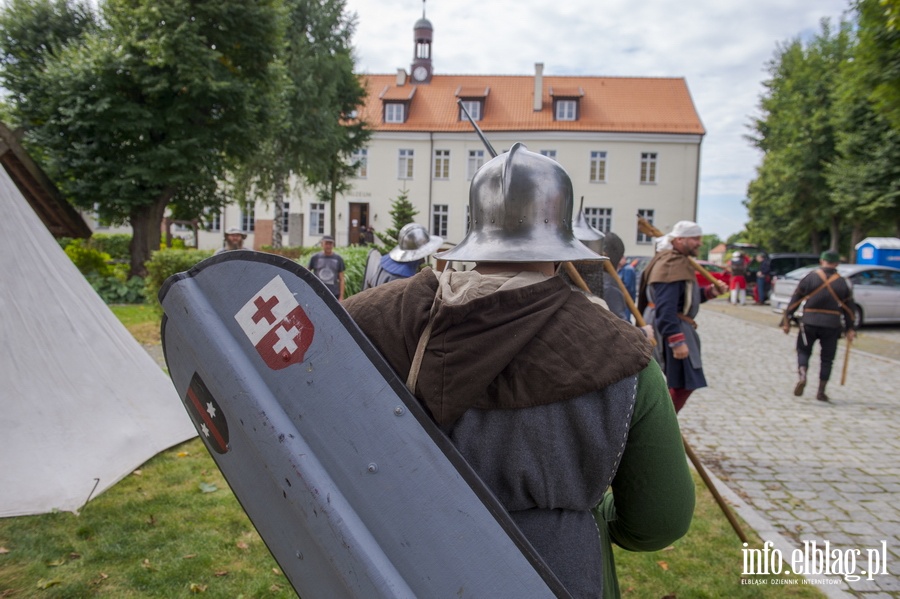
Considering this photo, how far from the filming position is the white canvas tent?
3.72m

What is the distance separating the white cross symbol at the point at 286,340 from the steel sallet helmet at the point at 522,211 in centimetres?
40

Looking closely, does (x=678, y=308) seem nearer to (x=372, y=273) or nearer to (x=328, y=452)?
(x=372, y=273)

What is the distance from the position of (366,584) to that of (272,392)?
45 centimetres

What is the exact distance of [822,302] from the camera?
291 inches

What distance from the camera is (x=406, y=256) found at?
5.59 m

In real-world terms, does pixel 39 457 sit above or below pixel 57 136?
below

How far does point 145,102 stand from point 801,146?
2734cm

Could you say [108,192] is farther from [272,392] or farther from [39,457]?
[272,392]

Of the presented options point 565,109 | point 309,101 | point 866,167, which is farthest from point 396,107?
point 866,167

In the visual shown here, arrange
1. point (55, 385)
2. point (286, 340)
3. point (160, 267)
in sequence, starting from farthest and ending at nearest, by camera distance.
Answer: point (160, 267), point (55, 385), point (286, 340)

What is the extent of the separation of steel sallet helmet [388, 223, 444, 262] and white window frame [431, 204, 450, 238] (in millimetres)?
31416

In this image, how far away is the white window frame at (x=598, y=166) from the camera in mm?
35844

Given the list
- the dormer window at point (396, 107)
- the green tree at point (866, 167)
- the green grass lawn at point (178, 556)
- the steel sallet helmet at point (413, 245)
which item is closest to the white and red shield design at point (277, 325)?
the green grass lawn at point (178, 556)

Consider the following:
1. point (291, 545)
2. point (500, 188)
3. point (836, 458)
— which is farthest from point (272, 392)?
point (836, 458)
